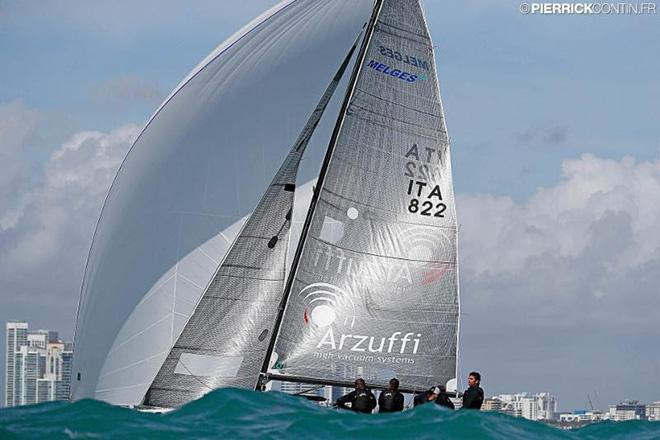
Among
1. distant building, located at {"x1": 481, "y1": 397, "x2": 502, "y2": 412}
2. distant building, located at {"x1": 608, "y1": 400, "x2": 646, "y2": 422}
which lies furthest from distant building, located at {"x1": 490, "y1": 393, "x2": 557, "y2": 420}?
distant building, located at {"x1": 481, "y1": 397, "x2": 502, "y2": 412}

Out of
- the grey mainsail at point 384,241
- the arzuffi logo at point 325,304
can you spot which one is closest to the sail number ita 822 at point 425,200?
the grey mainsail at point 384,241

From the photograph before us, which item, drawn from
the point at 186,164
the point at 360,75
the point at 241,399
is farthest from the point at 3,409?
the point at 360,75

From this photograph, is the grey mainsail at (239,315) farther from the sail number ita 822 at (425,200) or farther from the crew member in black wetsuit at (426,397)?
the crew member in black wetsuit at (426,397)

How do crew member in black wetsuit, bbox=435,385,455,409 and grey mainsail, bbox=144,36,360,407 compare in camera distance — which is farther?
grey mainsail, bbox=144,36,360,407

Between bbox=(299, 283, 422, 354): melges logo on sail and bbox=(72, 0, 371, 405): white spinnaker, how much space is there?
199cm

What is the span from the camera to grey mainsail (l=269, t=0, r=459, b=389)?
2272 cm

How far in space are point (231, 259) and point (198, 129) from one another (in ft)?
8.36

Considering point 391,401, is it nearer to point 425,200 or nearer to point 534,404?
point 425,200

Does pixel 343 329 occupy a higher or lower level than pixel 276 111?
lower

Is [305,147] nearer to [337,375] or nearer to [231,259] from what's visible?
[231,259]

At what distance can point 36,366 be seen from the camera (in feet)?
164

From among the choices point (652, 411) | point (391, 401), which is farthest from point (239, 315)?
point (652, 411)

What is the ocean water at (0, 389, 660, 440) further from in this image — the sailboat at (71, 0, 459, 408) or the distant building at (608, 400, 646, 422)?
the distant building at (608, 400, 646, 422)

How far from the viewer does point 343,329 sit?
23.0 metres
